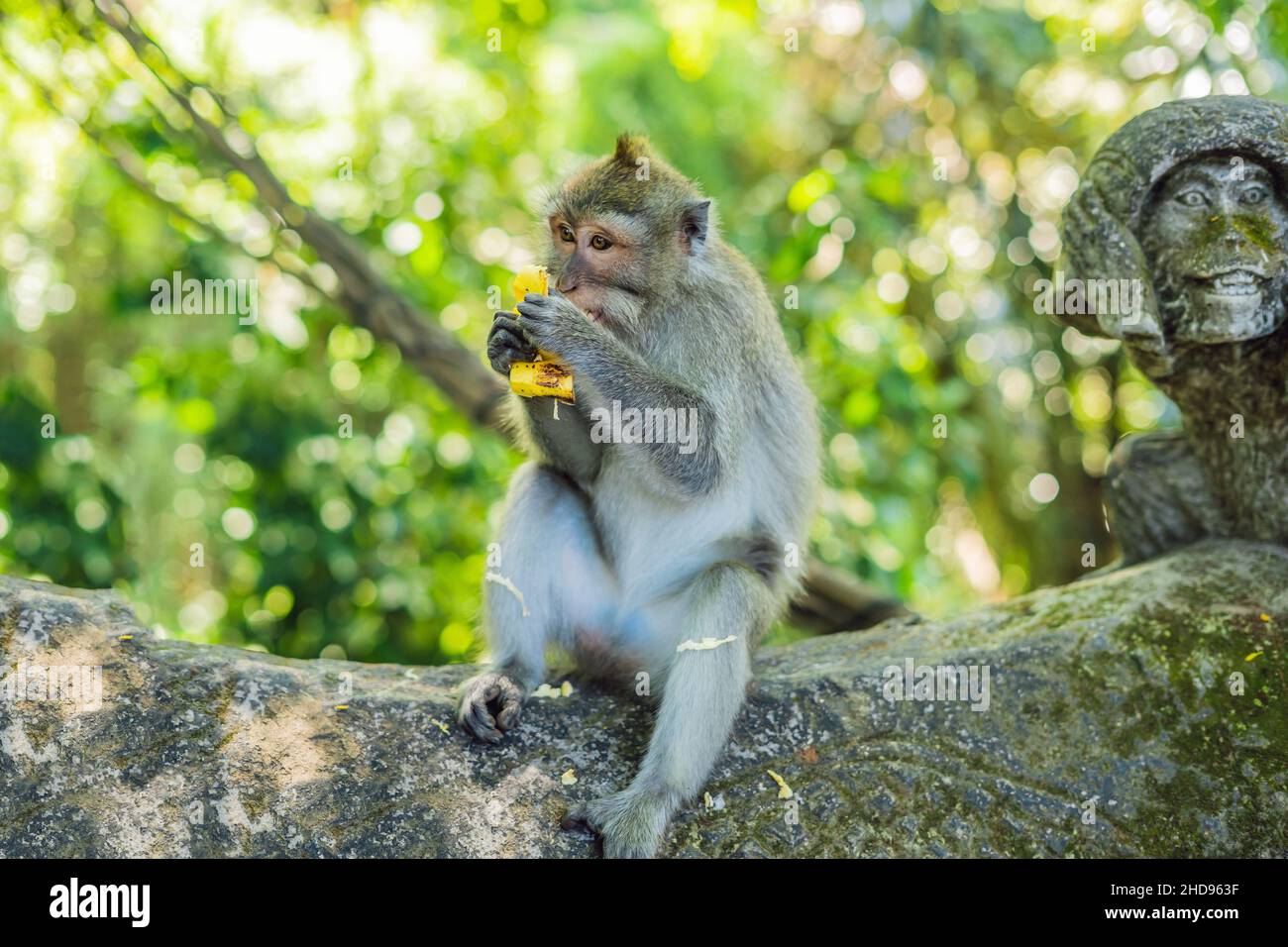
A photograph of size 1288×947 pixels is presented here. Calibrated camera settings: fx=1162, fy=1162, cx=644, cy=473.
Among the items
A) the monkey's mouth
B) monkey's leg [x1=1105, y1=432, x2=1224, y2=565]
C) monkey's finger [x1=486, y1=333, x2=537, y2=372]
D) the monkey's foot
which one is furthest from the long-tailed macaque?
the monkey's mouth

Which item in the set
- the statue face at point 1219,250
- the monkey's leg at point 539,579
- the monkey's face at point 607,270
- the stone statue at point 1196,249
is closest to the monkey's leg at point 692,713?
the monkey's leg at point 539,579

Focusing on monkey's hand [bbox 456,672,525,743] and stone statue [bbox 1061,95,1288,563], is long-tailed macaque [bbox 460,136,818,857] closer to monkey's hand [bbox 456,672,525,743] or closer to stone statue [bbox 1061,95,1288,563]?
monkey's hand [bbox 456,672,525,743]

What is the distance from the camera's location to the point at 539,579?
4.70 meters

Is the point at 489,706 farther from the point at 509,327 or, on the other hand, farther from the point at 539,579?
the point at 509,327

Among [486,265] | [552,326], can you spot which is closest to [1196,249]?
[552,326]

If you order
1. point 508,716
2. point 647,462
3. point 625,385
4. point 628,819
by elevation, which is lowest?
point 628,819

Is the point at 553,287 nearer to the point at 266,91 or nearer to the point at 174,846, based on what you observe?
the point at 174,846

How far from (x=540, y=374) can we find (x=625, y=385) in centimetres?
32

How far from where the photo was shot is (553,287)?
4613mm

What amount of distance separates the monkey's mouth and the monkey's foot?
267cm

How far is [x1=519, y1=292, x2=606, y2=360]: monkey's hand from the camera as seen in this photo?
419 cm

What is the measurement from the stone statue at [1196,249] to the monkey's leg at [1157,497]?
53 cm
